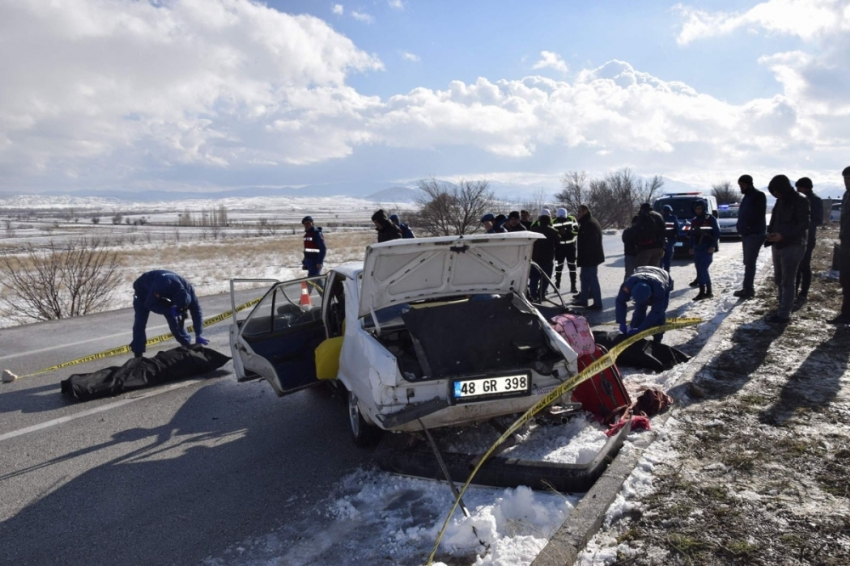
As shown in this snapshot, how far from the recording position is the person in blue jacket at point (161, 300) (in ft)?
25.4

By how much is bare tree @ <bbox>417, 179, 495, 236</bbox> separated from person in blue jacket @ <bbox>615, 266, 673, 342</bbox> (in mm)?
17852

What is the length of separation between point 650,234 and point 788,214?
7.89 feet

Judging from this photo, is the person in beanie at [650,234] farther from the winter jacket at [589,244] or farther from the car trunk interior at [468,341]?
the car trunk interior at [468,341]

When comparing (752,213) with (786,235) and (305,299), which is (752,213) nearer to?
(786,235)

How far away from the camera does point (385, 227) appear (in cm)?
1034

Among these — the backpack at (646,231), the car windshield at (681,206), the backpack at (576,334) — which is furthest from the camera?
the car windshield at (681,206)

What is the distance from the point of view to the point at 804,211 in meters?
7.25

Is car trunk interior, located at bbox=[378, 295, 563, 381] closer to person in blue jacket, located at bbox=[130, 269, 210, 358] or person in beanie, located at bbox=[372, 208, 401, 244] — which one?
person in blue jacket, located at bbox=[130, 269, 210, 358]

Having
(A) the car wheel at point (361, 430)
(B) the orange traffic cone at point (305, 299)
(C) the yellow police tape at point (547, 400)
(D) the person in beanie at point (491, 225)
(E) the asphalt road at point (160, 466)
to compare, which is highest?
(D) the person in beanie at point (491, 225)

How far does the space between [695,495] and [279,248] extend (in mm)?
36794

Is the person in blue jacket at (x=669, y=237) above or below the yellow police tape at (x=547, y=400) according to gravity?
above

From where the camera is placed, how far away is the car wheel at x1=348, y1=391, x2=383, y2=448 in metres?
4.77

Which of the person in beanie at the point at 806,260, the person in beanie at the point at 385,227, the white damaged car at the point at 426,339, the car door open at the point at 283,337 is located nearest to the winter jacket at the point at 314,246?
the person in beanie at the point at 385,227

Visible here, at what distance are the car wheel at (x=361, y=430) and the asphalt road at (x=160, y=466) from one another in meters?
0.09
